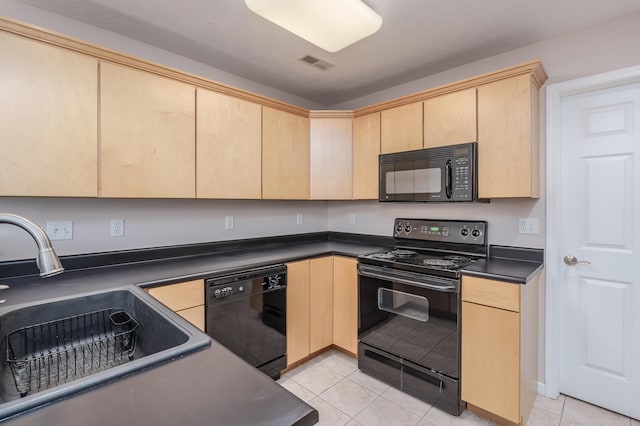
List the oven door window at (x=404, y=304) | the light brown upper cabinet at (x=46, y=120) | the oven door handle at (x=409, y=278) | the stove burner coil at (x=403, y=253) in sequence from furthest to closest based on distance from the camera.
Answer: the stove burner coil at (x=403, y=253) < the oven door window at (x=404, y=304) < the oven door handle at (x=409, y=278) < the light brown upper cabinet at (x=46, y=120)

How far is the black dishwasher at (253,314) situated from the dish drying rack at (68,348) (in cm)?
71

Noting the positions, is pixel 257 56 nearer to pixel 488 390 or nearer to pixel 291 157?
pixel 291 157

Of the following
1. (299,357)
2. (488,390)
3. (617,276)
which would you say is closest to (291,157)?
(299,357)

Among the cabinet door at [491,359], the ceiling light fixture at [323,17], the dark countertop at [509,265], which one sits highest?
the ceiling light fixture at [323,17]

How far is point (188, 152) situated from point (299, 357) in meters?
1.74

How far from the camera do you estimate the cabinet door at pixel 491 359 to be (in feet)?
5.75

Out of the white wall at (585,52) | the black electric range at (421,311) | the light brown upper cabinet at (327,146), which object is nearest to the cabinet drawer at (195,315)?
the black electric range at (421,311)

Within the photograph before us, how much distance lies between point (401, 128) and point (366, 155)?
15.6 inches

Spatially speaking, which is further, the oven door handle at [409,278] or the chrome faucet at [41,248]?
the oven door handle at [409,278]

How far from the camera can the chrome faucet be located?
2.64ft

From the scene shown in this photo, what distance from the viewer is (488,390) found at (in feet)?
6.03

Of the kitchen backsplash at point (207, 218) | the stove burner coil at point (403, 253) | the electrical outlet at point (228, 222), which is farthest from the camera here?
the electrical outlet at point (228, 222)

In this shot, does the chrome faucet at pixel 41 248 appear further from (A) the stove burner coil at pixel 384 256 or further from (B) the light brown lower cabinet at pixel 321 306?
(A) the stove burner coil at pixel 384 256

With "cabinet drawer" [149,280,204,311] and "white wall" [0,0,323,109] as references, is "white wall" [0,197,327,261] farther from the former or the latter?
"white wall" [0,0,323,109]
